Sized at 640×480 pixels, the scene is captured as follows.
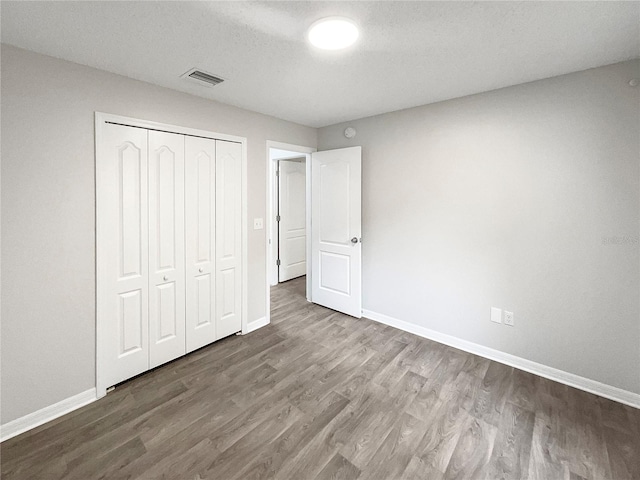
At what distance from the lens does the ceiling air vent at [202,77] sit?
212cm

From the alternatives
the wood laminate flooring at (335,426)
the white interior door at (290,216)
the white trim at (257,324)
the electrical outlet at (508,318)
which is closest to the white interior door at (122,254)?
the wood laminate flooring at (335,426)

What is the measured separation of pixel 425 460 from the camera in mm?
1581

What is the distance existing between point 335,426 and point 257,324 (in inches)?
64.8

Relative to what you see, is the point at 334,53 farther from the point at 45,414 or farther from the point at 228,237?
the point at 45,414

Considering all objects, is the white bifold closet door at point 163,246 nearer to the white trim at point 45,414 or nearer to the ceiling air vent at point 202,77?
the white trim at point 45,414

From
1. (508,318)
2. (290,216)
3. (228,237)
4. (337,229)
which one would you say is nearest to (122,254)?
(228,237)

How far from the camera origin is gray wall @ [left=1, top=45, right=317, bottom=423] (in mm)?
1740

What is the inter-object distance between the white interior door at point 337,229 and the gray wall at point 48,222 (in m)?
2.11

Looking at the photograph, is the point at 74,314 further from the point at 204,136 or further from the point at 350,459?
the point at 350,459

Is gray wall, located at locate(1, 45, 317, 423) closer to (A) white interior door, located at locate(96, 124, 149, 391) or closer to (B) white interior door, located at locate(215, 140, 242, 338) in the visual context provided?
(A) white interior door, located at locate(96, 124, 149, 391)

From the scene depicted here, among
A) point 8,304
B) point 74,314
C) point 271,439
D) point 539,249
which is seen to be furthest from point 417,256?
point 8,304

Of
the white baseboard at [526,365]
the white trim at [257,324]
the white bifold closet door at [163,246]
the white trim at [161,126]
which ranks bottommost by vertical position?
the white baseboard at [526,365]

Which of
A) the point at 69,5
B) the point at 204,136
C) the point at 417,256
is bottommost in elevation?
the point at 417,256

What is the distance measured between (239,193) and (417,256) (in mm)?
2009
